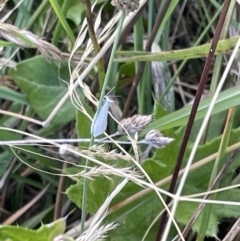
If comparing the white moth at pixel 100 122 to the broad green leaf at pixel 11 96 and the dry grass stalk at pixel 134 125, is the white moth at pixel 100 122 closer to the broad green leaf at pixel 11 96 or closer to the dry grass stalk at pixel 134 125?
the dry grass stalk at pixel 134 125

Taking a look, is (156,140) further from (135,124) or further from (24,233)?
(24,233)

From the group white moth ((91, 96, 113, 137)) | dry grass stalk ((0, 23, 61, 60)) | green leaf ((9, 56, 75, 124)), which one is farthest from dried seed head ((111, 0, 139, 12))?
green leaf ((9, 56, 75, 124))

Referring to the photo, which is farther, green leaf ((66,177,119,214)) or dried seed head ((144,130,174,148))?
green leaf ((66,177,119,214))

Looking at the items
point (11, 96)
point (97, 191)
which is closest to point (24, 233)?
point (97, 191)

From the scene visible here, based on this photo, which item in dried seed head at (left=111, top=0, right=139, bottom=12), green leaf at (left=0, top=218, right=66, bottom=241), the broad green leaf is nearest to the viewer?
dried seed head at (left=111, top=0, right=139, bottom=12)

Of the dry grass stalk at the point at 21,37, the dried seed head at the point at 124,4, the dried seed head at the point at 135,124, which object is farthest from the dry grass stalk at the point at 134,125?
the dry grass stalk at the point at 21,37

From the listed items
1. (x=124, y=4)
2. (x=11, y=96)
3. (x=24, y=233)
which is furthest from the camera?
(x=11, y=96)

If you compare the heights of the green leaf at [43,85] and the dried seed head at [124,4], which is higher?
the dried seed head at [124,4]

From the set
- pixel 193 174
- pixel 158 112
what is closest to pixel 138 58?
pixel 158 112

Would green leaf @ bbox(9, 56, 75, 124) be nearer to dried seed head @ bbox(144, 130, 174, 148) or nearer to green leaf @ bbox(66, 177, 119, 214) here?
green leaf @ bbox(66, 177, 119, 214)
